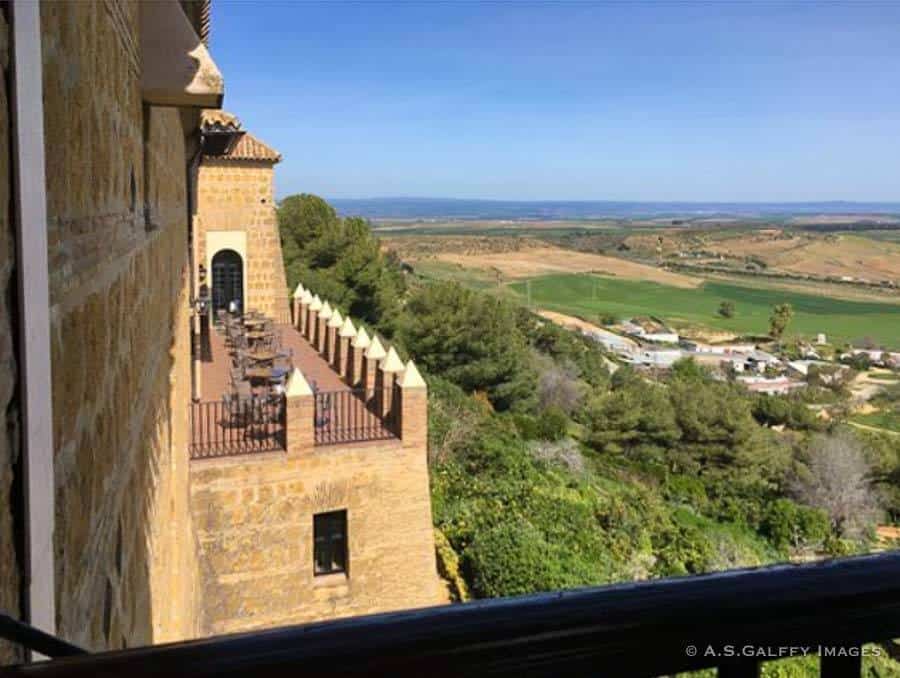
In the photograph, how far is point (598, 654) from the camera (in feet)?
1.92

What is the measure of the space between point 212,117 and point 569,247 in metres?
104

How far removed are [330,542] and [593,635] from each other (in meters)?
9.91

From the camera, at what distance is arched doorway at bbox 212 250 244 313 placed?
19.3 m

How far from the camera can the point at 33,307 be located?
1044 mm

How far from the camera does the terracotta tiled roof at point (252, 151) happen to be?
1831cm

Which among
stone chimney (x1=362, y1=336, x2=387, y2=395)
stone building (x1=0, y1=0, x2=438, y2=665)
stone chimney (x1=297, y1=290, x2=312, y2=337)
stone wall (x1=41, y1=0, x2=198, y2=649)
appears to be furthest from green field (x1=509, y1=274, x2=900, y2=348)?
stone wall (x1=41, y1=0, x2=198, y2=649)

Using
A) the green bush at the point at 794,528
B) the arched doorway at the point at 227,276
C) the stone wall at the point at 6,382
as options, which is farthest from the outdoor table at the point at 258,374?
the green bush at the point at 794,528

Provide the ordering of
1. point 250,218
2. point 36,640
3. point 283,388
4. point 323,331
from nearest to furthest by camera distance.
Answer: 1. point 36,640
2. point 283,388
3. point 323,331
4. point 250,218

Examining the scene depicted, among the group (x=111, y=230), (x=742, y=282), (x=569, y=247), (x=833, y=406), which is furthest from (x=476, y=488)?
(x=569, y=247)

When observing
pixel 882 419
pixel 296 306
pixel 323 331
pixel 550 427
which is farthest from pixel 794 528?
pixel 882 419

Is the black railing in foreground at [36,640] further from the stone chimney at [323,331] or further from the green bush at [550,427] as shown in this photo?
the green bush at [550,427]

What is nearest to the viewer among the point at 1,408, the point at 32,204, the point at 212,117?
the point at 1,408

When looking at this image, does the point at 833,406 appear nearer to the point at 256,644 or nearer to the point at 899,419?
the point at 899,419

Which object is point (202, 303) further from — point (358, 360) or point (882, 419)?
point (882, 419)
